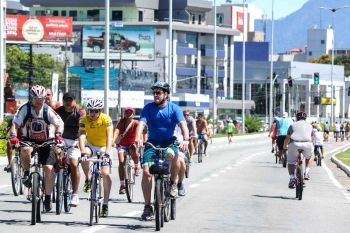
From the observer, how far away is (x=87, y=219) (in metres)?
16.8

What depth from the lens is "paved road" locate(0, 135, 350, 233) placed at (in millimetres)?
16047

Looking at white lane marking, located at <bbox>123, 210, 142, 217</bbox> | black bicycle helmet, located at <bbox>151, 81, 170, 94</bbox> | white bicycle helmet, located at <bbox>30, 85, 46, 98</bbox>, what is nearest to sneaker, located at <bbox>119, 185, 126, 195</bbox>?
white lane marking, located at <bbox>123, 210, 142, 217</bbox>

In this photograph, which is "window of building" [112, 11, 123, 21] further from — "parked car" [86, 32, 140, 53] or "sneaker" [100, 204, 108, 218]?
"sneaker" [100, 204, 108, 218]

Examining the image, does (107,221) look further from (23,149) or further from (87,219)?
(23,149)

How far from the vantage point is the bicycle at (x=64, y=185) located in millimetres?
17328

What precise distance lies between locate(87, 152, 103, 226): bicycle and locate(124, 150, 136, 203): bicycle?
13.3 ft

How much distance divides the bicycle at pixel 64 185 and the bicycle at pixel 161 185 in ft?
5.84

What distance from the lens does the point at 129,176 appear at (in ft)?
69.6

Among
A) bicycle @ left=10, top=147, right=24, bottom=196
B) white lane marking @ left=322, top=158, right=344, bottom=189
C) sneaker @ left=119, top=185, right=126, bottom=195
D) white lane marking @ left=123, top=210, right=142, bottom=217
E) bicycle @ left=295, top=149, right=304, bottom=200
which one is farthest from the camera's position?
white lane marking @ left=322, top=158, right=344, bottom=189

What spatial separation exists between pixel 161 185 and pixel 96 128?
2.21 meters

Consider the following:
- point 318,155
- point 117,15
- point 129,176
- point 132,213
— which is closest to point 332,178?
point 318,155

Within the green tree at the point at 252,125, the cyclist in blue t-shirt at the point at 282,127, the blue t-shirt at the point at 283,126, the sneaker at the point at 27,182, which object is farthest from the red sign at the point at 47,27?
the sneaker at the point at 27,182

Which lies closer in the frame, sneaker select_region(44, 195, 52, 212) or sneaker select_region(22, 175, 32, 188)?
sneaker select_region(22, 175, 32, 188)

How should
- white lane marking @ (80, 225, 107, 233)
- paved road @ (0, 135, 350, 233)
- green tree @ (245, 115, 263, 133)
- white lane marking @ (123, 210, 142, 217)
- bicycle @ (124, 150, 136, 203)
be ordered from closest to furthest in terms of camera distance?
white lane marking @ (80, 225, 107, 233)
paved road @ (0, 135, 350, 233)
white lane marking @ (123, 210, 142, 217)
bicycle @ (124, 150, 136, 203)
green tree @ (245, 115, 263, 133)
